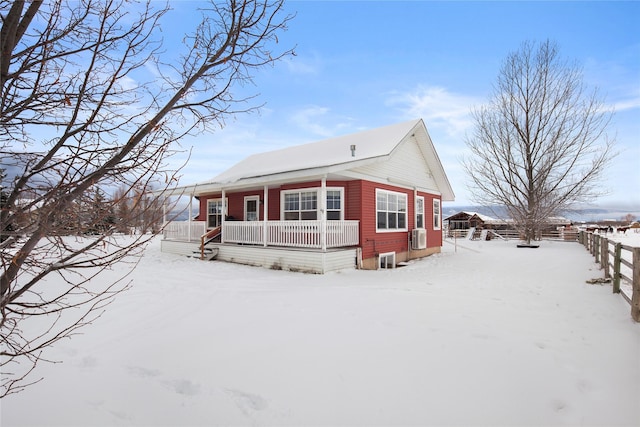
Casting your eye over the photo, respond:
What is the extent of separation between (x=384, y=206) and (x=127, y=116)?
11.0 metres

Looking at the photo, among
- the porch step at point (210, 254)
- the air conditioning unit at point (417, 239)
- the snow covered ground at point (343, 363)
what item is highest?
the air conditioning unit at point (417, 239)

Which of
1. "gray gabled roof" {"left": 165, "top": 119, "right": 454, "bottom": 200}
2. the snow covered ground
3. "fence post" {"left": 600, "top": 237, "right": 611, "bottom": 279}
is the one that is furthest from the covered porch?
"fence post" {"left": 600, "top": 237, "right": 611, "bottom": 279}

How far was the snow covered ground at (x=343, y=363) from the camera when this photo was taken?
2861mm

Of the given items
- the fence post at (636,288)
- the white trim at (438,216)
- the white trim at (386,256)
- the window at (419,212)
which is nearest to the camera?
the fence post at (636,288)

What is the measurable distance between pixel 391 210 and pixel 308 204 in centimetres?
361

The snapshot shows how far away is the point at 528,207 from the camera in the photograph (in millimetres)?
22156

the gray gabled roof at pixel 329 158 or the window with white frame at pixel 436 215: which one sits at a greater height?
the gray gabled roof at pixel 329 158

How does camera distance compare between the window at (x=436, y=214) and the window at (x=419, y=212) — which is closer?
the window at (x=419, y=212)

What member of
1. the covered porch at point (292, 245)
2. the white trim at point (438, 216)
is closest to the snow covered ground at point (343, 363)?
the covered porch at point (292, 245)

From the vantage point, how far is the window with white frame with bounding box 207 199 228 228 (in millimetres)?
16188

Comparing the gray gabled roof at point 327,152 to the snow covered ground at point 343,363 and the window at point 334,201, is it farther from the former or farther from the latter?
the snow covered ground at point 343,363

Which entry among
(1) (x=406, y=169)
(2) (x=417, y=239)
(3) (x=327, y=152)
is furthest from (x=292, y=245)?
(1) (x=406, y=169)

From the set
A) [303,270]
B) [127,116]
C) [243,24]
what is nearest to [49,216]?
[127,116]

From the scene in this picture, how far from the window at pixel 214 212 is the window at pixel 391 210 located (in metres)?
8.33
